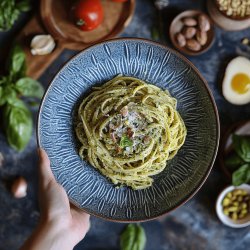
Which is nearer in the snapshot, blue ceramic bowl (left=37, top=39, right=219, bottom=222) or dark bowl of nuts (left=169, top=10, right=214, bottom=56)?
blue ceramic bowl (left=37, top=39, right=219, bottom=222)

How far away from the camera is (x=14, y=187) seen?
2684mm

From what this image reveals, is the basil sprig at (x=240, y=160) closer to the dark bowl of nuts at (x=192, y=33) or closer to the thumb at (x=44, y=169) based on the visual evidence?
the dark bowl of nuts at (x=192, y=33)

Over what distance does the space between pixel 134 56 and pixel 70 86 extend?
30 centimetres

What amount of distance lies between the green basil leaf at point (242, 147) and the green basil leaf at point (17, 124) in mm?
1044

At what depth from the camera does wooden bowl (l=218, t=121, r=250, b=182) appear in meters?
2.63

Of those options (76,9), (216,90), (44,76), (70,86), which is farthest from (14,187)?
(216,90)

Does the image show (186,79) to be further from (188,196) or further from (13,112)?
(13,112)

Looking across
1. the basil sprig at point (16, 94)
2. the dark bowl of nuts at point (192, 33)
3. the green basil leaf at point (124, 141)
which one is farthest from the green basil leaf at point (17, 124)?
the dark bowl of nuts at point (192, 33)

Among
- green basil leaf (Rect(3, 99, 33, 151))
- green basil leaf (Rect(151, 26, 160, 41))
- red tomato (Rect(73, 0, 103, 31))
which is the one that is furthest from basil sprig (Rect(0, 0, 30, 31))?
green basil leaf (Rect(151, 26, 160, 41))

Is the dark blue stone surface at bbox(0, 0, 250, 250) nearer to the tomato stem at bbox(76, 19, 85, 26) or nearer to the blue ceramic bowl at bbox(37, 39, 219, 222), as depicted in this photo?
the tomato stem at bbox(76, 19, 85, 26)

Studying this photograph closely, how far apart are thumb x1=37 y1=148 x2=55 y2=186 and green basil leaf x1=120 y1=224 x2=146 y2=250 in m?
0.81

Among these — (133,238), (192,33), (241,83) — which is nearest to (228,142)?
(241,83)

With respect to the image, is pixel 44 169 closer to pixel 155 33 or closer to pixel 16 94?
pixel 16 94

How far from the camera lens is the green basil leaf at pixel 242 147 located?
2.47 meters
